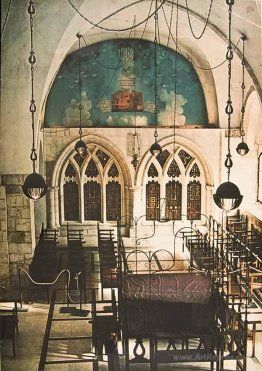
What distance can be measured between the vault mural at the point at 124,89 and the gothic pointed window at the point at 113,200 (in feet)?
6.21

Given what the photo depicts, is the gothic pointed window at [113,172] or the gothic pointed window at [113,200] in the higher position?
the gothic pointed window at [113,172]

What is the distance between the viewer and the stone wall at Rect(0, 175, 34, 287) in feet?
34.6

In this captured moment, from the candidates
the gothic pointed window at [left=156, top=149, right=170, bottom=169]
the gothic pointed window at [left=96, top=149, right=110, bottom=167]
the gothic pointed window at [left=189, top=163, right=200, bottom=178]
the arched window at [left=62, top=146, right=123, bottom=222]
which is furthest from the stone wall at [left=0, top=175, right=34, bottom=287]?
the gothic pointed window at [left=189, top=163, right=200, bottom=178]

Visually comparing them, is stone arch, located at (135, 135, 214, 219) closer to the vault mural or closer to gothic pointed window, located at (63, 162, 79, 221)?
the vault mural

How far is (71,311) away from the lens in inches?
391

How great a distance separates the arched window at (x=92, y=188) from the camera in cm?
1538

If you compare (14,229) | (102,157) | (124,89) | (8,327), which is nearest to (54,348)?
(8,327)

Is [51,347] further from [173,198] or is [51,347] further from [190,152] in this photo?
[190,152]

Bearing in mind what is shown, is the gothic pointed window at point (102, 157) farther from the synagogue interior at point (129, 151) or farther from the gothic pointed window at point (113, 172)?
the gothic pointed window at point (113, 172)

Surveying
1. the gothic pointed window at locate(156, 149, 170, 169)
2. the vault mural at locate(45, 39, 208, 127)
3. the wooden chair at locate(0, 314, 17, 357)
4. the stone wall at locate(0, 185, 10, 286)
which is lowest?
the wooden chair at locate(0, 314, 17, 357)

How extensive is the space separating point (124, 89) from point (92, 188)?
3191 millimetres

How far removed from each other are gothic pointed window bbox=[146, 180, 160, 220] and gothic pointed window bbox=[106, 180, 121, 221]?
35.7 inches

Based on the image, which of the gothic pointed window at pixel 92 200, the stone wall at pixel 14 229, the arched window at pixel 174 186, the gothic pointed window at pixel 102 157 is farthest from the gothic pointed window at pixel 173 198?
the stone wall at pixel 14 229

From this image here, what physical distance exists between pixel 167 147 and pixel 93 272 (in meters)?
4.64
